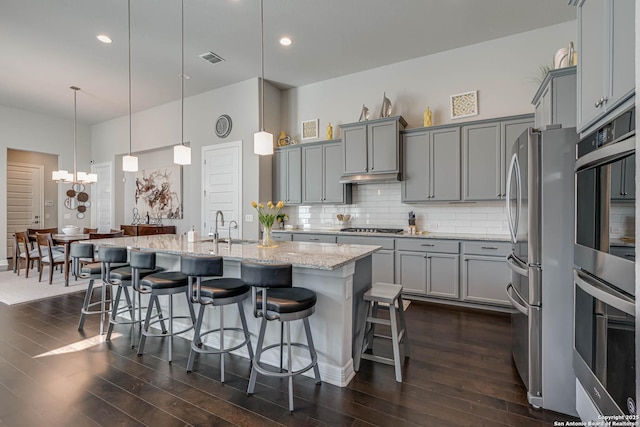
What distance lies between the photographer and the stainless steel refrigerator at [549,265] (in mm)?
1846

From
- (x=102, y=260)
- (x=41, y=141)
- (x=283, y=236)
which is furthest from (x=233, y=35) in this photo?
(x=41, y=141)

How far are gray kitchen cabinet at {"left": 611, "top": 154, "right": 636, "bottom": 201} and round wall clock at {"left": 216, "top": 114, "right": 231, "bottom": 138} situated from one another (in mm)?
5355

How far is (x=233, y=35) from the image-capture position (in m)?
4.01

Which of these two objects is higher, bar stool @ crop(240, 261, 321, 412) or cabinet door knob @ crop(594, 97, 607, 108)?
cabinet door knob @ crop(594, 97, 607, 108)

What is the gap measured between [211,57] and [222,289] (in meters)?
3.87

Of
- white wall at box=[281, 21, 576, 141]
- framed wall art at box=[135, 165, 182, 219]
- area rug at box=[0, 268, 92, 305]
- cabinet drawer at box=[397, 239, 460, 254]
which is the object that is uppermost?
white wall at box=[281, 21, 576, 141]

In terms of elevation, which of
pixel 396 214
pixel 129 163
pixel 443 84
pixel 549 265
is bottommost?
pixel 549 265

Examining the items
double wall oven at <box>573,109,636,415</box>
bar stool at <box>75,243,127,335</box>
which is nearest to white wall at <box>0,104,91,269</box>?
bar stool at <box>75,243,127,335</box>

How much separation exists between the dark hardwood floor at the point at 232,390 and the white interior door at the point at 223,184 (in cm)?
288

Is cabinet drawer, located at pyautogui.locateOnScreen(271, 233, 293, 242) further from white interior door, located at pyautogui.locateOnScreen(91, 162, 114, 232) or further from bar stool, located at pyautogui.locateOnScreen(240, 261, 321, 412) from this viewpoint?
white interior door, located at pyautogui.locateOnScreen(91, 162, 114, 232)

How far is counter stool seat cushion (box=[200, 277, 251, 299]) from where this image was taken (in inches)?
86.8

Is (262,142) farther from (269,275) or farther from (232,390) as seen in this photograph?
(232,390)

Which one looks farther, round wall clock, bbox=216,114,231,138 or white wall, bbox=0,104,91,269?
white wall, bbox=0,104,91,269

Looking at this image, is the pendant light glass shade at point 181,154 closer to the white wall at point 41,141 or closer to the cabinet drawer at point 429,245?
the cabinet drawer at point 429,245
